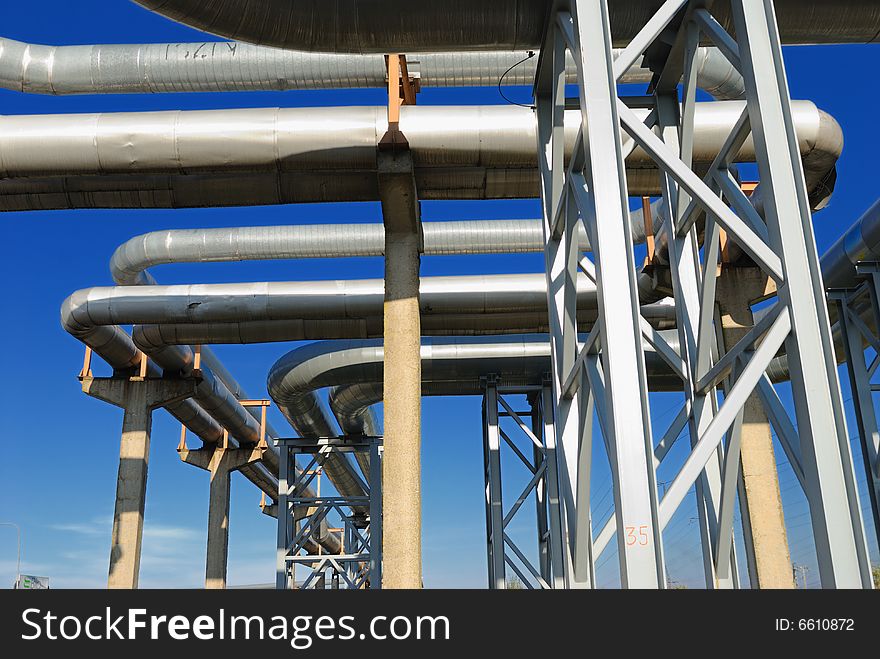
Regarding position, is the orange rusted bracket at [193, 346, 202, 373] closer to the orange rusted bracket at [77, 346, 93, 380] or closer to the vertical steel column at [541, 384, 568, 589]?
the orange rusted bracket at [77, 346, 93, 380]

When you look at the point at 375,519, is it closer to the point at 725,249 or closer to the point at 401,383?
the point at 401,383

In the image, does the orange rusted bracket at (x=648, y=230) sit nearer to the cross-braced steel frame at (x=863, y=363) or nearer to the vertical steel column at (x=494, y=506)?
the cross-braced steel frame at (x=863, y=363)

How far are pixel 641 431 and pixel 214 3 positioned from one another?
199 inches

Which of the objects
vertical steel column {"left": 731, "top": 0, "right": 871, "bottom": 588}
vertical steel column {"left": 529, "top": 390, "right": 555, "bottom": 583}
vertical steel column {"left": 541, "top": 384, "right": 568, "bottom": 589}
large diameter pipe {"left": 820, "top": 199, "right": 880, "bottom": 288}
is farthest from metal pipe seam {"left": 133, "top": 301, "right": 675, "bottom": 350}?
vertical steel column {"left": 731, "top": 0, "right": 871, "bottom": 588}

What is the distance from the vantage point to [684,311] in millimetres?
6422

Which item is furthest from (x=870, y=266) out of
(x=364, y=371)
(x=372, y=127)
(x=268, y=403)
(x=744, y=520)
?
(x=268, y=403)

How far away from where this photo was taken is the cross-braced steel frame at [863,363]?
12625 mm

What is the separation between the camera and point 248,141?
9312 mm

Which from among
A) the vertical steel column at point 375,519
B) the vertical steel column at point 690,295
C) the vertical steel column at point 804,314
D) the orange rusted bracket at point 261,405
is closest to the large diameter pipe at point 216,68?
the vertical steel column at point 690,295

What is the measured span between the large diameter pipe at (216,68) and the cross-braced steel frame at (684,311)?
18.8 ft

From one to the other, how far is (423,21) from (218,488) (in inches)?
863

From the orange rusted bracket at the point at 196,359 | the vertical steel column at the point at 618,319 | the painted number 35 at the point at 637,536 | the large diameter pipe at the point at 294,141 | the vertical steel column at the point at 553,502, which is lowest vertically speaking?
the painted number 35 at the point at 637,536

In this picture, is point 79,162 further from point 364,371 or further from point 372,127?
point 364,371

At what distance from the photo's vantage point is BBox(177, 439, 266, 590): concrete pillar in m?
24.8
